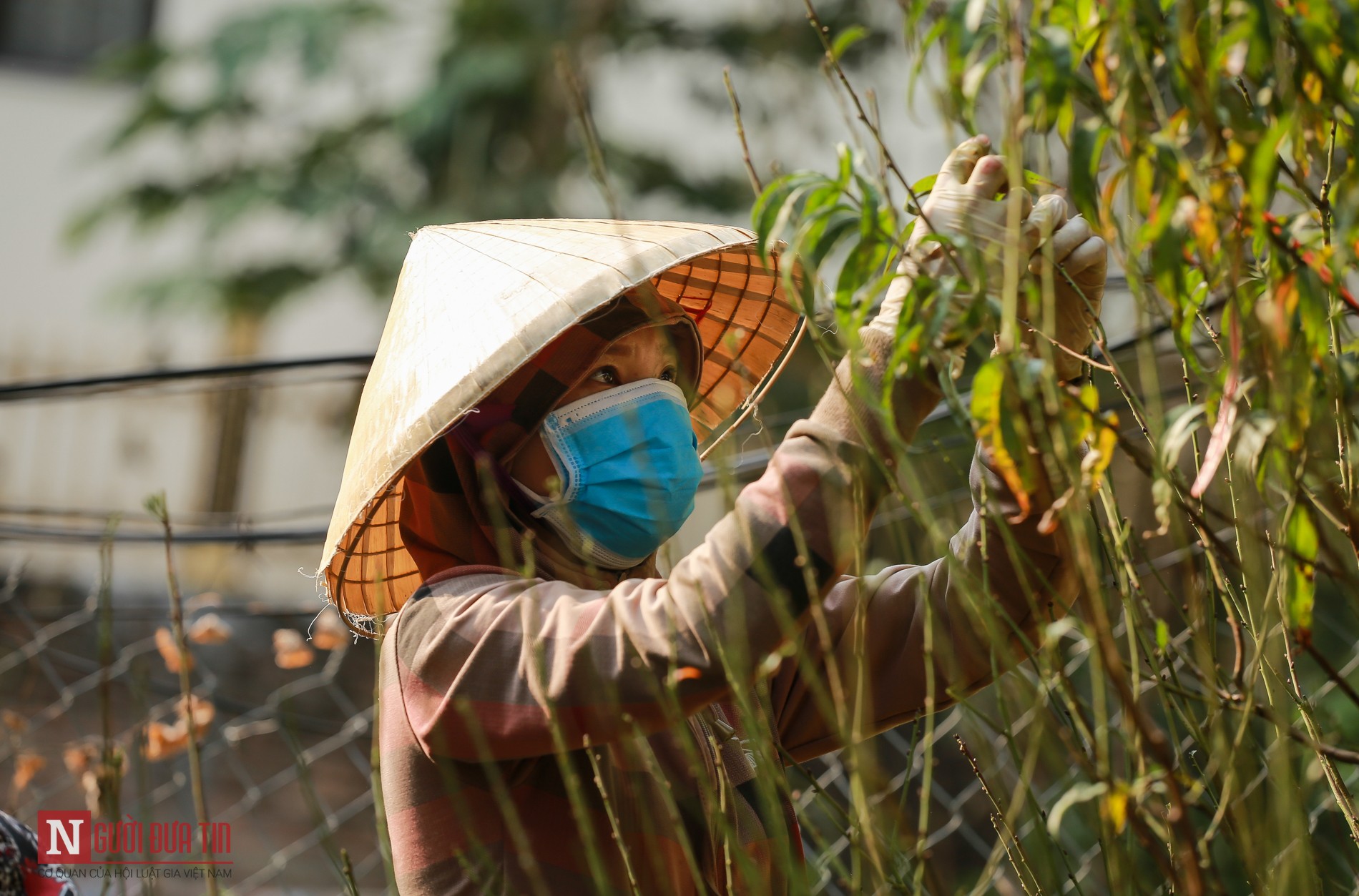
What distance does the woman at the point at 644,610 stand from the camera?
3.01ft

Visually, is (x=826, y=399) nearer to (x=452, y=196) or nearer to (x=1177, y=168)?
(x=1177, y=168)

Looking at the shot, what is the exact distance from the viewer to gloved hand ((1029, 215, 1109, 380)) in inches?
38.7

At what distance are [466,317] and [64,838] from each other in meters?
1.49

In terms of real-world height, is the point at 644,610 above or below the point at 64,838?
below

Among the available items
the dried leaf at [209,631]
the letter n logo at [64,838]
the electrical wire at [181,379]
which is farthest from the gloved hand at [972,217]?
the dried leaf at [209,631]

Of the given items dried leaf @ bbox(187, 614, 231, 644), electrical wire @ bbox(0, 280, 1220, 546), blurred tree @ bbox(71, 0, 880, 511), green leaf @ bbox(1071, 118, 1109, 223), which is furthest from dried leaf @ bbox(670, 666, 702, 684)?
blurred tree @ bbox(71, 0, 880, 511)

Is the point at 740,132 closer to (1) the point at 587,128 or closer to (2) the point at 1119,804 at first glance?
(1) the point at 587,128

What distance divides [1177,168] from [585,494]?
0.74 meters

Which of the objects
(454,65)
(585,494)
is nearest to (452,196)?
(454,65)

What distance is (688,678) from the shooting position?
945mm

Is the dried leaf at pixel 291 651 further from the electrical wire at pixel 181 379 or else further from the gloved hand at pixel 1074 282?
the gloved hand at pixel 1074 282

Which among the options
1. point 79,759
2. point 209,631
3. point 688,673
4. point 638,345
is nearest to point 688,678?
point 688,673

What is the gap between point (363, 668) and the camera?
5.86 m

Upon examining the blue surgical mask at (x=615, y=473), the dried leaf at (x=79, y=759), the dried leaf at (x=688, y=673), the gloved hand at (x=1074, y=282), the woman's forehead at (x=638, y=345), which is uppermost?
the dried leaf at (x=79, y=759)
